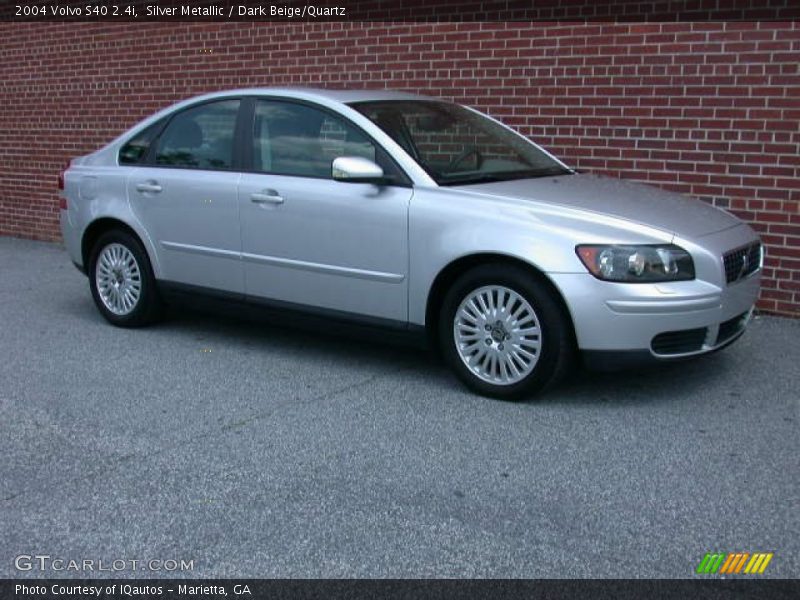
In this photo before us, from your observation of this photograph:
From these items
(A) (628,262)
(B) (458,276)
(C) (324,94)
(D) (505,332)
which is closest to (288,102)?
(C) (324,94)

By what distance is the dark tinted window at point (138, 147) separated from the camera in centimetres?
693

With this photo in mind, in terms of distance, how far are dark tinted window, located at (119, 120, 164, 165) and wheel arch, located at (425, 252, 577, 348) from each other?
254cm

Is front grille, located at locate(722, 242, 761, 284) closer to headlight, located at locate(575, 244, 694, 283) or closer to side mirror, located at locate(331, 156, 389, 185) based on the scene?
headlight, located at locate(575, 244, 694, 283)

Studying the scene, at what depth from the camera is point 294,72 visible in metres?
9.67

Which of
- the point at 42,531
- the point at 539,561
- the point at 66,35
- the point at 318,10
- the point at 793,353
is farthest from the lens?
the point at 66,35

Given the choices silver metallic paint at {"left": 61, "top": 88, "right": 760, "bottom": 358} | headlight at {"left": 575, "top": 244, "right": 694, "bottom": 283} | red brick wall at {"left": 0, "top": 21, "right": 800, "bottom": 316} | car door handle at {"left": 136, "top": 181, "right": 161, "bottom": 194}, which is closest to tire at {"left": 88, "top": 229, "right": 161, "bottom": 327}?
silver metallic paint at {"left": 61, "top": 88, "right": 760, "bottom": 358}

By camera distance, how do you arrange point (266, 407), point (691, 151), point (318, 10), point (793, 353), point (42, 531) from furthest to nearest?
point (318, 10), point (691, 151), point (793, 353), point (266, 407), point (42, 531)

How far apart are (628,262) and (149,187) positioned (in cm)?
334

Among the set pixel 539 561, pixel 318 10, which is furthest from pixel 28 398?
pixel 318 10

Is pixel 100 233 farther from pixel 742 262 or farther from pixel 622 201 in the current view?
pixel 742 262

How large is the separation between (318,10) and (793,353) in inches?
213

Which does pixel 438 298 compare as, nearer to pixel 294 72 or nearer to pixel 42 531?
pixel 42 531

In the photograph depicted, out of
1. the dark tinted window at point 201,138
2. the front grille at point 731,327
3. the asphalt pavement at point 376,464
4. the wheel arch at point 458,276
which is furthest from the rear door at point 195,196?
the front grille at point 731,327

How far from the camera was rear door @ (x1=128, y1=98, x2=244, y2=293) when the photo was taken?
20.8ft
